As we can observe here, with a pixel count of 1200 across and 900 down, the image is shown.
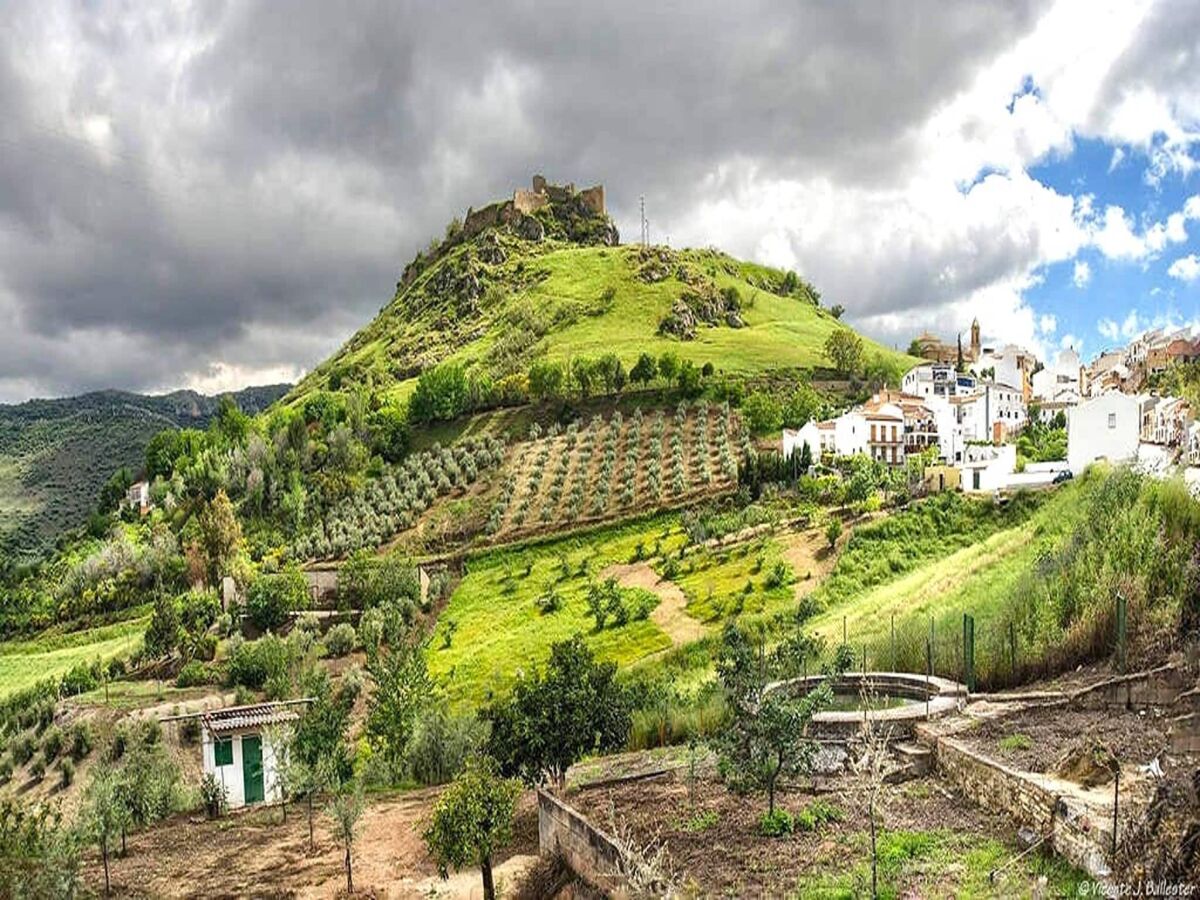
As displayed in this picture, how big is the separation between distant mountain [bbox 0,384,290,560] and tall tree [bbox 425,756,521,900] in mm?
88322

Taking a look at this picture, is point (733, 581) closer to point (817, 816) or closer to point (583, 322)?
point (817, 816)

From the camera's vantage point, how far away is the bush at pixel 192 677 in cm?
3634

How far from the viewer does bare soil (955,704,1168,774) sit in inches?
489

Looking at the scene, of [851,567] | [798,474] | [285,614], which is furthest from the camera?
[798,474]

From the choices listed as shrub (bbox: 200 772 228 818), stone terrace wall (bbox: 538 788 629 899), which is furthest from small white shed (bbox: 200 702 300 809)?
stone terrace wall (bbox: 538 788 629 899)

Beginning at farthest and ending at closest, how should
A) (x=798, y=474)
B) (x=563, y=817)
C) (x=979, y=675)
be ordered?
(x=798, y=474) → (x=979, y=675) → (x=563, y=817)

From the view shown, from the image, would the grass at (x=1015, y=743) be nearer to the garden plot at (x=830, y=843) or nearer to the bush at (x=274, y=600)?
the garden plot at (x=830, y=843)

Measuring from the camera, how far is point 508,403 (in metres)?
78.1

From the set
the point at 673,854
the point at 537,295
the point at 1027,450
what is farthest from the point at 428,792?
the point at 537,295

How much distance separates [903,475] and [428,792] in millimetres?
35612

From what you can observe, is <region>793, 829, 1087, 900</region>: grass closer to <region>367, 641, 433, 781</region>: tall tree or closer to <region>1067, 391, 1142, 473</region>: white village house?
<region>367, 641, 433, 781</region>: tall tree

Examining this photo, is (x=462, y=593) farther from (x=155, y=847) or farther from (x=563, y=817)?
(x=563, y=817)

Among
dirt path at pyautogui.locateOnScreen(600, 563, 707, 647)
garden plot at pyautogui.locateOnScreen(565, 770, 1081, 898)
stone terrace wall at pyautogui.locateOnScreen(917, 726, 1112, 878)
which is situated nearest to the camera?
stone terrace wall at pyautogui.locateOnScreen(917, 726, 1112, 878)

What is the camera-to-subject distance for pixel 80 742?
98.3 ft
